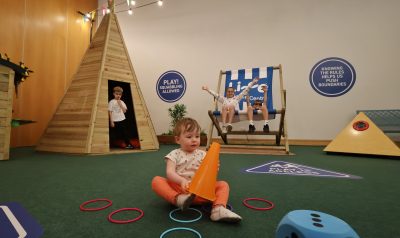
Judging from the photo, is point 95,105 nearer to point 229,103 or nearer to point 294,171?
point 229,103

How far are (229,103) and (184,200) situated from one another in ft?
8.45

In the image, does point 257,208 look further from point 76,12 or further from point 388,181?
point 76,12

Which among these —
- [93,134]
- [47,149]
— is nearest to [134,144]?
[93,134]

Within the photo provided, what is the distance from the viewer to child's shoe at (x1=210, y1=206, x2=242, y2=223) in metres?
0.90

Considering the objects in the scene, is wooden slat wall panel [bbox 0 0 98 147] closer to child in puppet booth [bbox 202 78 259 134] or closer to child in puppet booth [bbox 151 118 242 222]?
child in puppet booth [bbox 202 78 259 134]

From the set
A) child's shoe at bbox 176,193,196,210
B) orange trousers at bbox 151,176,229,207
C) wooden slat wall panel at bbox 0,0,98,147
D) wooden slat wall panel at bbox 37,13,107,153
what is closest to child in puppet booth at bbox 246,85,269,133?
wooden slat wall panel at bbox 37,13,107,153

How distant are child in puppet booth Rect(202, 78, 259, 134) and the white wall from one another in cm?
95

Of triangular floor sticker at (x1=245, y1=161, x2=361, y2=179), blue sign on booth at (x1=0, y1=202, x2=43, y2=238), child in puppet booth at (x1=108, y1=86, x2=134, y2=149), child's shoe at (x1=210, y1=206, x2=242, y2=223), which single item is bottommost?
triangular floor sticker at (x1=245, y1=161, x2=361, y2=179)

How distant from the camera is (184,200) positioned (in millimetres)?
970

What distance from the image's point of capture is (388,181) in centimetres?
158

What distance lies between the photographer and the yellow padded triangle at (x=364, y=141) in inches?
103

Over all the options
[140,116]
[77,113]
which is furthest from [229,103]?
[77,113]

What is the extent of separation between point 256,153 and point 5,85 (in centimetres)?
283

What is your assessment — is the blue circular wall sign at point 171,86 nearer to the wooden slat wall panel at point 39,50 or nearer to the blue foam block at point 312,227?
the wooden slat wall panel at point 39,50
